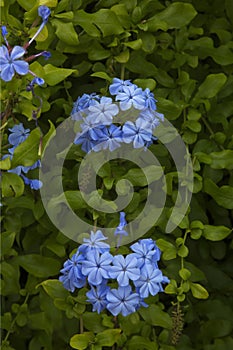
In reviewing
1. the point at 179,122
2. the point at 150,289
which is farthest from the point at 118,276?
the point at 179,122

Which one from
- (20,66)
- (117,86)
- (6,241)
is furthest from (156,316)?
(20,66)

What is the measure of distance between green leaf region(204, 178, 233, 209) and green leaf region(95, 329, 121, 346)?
30cm

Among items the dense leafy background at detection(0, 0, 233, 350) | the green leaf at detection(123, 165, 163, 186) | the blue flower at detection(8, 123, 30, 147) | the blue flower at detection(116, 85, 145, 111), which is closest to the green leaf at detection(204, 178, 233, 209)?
the dense leafy background at detection(0, 0, 233, 350)

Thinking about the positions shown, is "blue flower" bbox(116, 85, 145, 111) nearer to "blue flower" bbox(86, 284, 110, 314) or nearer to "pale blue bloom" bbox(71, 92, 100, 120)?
"pale blue bloom" bbox(71, 92, 100, 120)

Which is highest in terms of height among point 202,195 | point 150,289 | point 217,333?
point 150,289

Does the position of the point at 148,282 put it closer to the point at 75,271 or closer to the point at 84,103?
the point at 75,271

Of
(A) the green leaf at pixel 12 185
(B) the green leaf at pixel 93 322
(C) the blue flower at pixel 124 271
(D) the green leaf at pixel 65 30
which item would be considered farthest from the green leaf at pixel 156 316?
(D) the green leaf at pixel 65 30

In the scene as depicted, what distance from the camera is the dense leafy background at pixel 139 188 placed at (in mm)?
1229

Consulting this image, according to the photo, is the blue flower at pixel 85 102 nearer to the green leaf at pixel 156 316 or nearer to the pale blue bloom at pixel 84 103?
the pale blue bloom at pixel 84 103

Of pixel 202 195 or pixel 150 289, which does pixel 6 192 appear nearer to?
pixel 150 289

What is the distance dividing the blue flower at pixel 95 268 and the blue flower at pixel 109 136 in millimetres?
182

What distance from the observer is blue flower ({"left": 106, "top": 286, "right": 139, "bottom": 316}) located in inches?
42.8

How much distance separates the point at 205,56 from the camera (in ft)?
4.80

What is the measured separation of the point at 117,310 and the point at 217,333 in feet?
1.14
